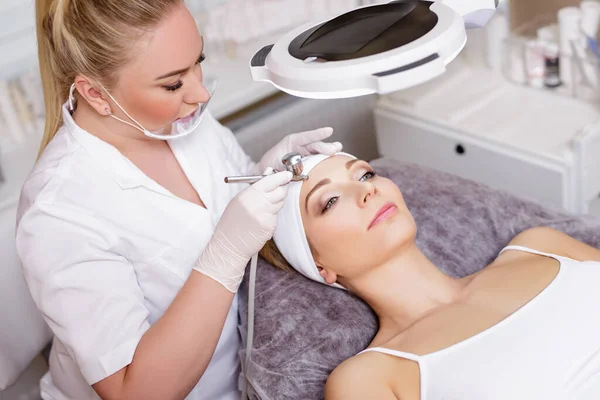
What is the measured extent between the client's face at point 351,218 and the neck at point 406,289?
29 mm

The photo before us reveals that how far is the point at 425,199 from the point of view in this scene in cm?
171

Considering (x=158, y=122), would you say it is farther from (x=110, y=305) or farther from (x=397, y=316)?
(x=397, y=316)

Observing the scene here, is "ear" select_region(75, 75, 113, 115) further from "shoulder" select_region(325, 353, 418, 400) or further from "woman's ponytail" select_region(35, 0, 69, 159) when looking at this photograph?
"shoulder" select_region(325, 353, 418, 400)

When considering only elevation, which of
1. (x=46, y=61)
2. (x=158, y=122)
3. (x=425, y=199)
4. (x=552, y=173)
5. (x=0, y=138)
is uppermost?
(x=46, y=61)

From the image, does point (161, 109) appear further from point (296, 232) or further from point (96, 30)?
point (296, 232)

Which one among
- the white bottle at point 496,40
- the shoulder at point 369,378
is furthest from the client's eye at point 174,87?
the white bottle at point 496,40

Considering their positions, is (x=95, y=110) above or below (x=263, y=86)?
above

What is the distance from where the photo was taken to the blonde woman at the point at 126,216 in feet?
3.93

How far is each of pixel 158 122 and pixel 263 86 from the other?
1.01 m

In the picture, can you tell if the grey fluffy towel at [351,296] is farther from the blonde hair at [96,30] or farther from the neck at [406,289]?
the blonde hair at [96,30]

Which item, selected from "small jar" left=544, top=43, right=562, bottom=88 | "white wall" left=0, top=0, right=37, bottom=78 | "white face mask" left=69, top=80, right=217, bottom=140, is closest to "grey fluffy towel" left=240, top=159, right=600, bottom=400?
"white face mask" left=69, top=80, right=217, bottom=140

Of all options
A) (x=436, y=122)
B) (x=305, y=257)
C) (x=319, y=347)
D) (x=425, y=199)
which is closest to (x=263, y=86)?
(x=436, y=122)

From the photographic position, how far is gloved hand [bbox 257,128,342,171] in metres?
1.47

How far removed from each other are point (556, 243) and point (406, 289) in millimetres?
335
